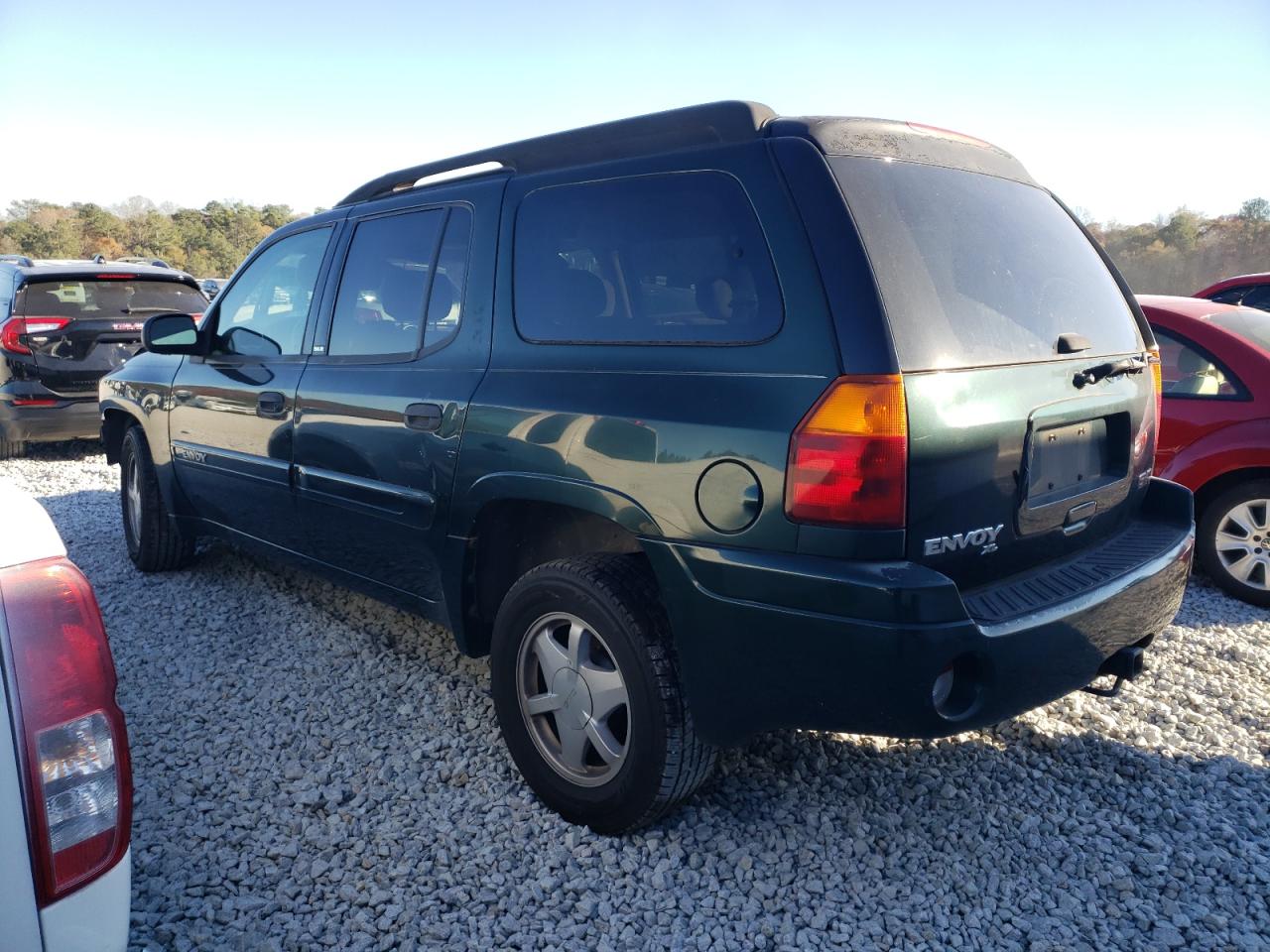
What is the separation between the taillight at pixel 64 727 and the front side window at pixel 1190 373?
16.1 ft

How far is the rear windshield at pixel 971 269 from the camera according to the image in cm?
212

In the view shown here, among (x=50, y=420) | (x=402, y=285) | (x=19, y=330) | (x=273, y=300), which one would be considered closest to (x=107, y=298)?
(x=19, y=330)

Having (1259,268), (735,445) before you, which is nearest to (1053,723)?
(735,445)

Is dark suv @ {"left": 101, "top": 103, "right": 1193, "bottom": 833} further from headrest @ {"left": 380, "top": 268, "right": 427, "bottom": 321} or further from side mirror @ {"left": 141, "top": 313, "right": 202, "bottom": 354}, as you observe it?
side mirror @ {"left": 141, "top": 313, "right": 202, "bottom": 354}

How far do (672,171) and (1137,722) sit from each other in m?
2.59

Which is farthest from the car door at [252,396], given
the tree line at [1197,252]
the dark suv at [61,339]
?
the tree line at [1197,252]

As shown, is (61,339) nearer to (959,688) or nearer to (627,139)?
(627,139)

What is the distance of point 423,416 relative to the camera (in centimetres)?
296

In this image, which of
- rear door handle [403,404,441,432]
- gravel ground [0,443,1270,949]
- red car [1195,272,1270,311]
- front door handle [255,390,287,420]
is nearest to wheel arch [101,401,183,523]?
front door handle [255,390,287,420]

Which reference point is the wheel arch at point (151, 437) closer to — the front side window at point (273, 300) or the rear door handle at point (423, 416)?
the front side window at point (273, 300)

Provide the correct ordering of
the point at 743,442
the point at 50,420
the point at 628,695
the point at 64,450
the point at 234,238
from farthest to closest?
the point at 234,238, the point at 64,450, the point at 50,420, the point at 628,695, the point at 743,442

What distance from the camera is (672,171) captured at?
243 centimetres

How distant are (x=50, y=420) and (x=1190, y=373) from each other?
28.9 ft

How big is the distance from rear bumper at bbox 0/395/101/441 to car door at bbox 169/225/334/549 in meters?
4.27
